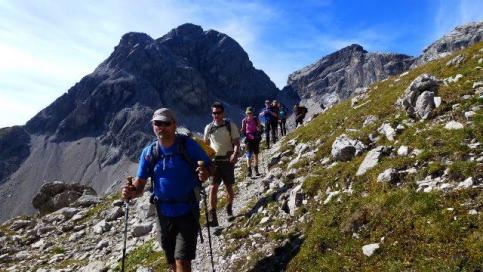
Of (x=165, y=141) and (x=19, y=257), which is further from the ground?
(x=165, y=141)

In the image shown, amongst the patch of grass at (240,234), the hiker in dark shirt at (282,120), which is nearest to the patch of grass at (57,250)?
the patch of grass at (240,234)

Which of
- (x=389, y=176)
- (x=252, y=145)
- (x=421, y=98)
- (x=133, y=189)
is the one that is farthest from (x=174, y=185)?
(x=252, y=145)

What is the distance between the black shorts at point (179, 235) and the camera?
8.38 m

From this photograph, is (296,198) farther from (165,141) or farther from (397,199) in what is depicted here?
(165,141)

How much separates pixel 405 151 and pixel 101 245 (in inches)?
506

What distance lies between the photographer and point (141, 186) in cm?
899

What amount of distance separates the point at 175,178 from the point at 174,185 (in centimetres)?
14

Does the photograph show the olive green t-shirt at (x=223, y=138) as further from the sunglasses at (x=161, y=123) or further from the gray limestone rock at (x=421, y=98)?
the gray limestone rock at (x=421, y=98)

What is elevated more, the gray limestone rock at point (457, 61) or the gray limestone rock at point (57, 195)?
the gray limestone rock at point (457, 61)

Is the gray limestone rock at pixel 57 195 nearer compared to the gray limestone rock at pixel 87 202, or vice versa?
the gray limestone rock at pixel 87 202

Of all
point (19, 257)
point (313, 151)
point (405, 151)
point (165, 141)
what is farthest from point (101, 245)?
point (405, 151)

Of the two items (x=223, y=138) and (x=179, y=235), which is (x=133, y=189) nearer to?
(x=179, y=235)

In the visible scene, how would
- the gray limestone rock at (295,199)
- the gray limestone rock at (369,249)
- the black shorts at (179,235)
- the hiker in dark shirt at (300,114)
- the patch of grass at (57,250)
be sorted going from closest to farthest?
the black shorts at (179,235), the gray limestone rock at (369,249), the gray limestone rock at (295,199), the patch of grass at (57,250), the hiker in dark shirt at (300,114)

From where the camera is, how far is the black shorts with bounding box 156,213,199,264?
8.38m
